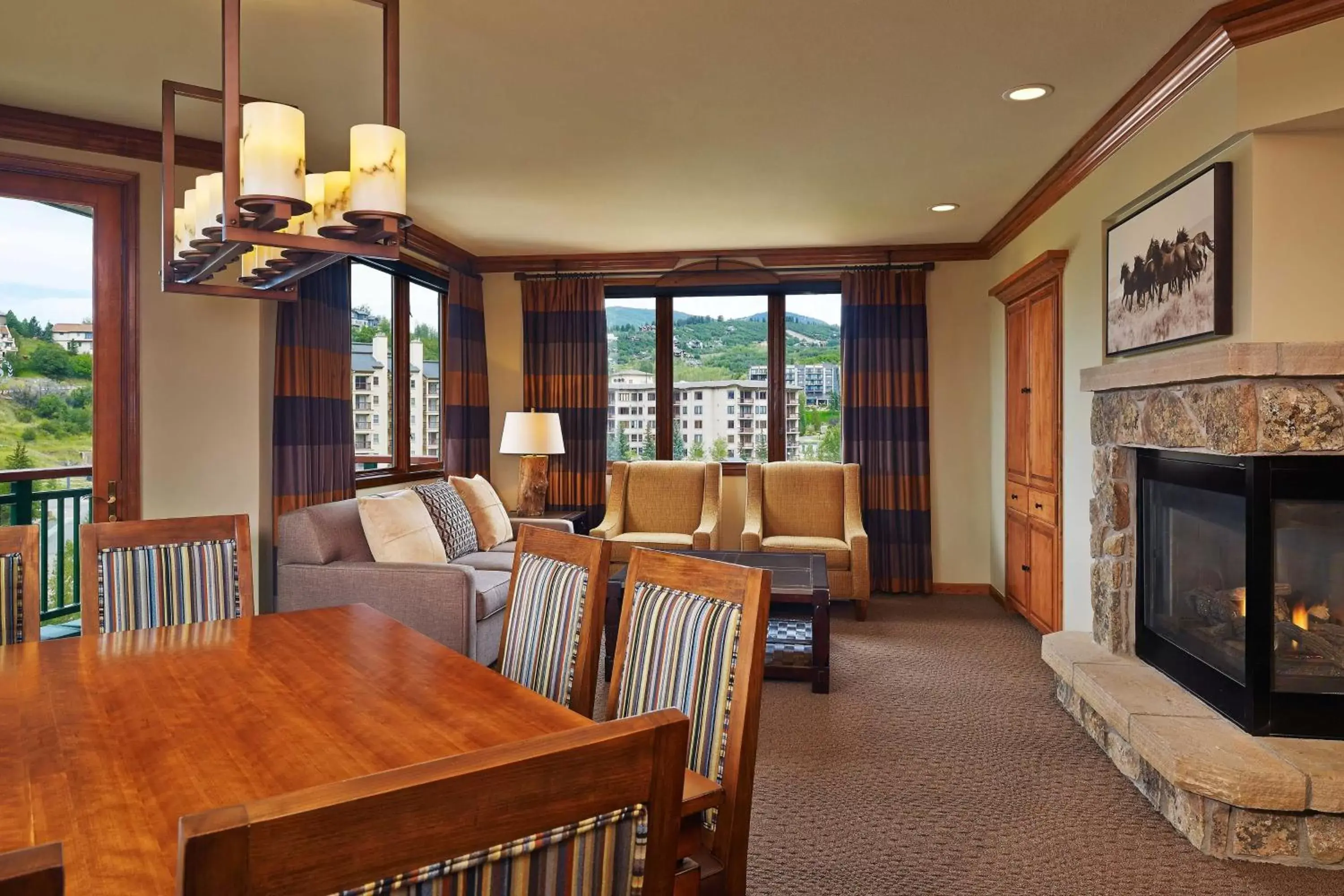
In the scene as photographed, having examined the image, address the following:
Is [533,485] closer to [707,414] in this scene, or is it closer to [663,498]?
[663,498]

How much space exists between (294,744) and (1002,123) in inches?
139

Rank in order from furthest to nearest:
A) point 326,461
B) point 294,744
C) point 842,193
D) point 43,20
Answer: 1. point 842,193
2. point 326,461
3. point 43,20
4. point 294,744

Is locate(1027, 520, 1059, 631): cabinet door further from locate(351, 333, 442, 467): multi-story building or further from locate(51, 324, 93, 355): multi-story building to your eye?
locate(51, 324, 93, 355): multi-story building

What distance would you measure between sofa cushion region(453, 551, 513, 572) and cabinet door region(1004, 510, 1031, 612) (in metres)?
3.03

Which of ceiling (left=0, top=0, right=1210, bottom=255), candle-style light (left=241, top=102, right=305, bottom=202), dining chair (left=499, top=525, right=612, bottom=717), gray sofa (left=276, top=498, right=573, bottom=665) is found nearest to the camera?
candle-style light (left=241, top=102, right=305, bottom=202)

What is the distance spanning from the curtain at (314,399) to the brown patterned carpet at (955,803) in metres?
2.47

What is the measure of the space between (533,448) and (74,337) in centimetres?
279

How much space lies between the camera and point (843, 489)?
5859 mm

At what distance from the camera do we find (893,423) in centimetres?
600

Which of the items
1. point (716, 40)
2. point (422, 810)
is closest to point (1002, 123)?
point (716, 40)

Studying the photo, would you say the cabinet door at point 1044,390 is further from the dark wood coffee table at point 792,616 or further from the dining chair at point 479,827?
the dining chair at point 479,827

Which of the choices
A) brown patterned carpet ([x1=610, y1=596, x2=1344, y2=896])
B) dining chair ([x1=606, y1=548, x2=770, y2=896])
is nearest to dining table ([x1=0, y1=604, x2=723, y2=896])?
dining chair ([x1=606, y1=548, x2=770, y2=896])

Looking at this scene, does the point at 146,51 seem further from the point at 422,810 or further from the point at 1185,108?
the point at 1185,108

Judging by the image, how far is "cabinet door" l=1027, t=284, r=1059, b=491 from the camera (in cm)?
440
